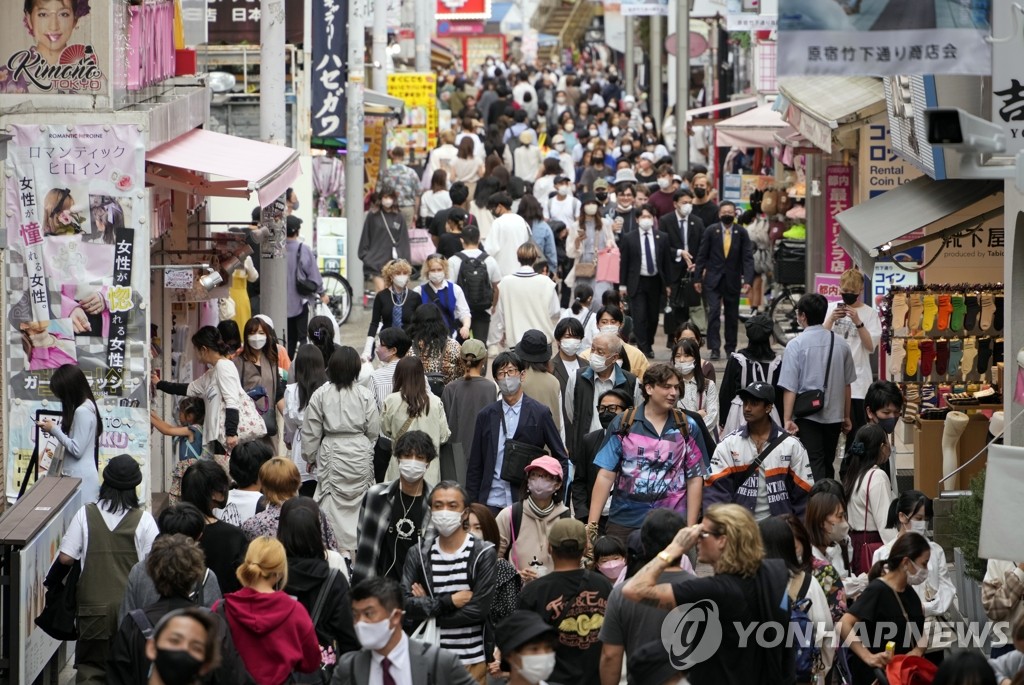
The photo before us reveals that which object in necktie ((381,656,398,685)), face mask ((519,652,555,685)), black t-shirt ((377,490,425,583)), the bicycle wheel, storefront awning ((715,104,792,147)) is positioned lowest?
the bicycle wheel

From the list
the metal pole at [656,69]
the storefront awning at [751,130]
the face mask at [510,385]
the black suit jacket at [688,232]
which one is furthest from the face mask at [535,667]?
the metal pole at [656,69]

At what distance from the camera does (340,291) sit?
2222cm

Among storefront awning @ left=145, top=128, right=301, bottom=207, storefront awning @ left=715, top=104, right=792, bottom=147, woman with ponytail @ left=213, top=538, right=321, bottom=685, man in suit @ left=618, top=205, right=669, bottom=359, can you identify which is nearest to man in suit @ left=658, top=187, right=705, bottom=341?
man in suit @ left=618, top=205, right=669, bottom=359

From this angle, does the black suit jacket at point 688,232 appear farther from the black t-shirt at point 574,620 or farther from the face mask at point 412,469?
the black t-shirt at point 574,620

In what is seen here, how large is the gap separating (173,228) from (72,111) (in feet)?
11.8

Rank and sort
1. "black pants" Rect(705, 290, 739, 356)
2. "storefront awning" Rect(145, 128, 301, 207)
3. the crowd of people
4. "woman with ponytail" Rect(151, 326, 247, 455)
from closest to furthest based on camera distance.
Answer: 1. the crowd of people
2. "woman with ponytail" Rect(151, 326, 247, 455)
3. "storefront awning" Rect(145, 128, 301, 207)
4. "black pants" Rect(705, 290, 739, 356)

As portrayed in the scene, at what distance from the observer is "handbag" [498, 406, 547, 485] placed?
10305mm

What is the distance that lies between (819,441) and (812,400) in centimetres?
43

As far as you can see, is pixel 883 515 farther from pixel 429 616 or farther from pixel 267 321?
pixel 267 321

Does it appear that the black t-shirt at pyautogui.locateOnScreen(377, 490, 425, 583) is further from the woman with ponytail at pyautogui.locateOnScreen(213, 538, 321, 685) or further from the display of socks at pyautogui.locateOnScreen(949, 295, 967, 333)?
the display of socks at pyautogui.locateOnScreen(949, 295, 967, 333)

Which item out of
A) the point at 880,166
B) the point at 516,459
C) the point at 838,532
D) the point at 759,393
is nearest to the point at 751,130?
the point at 880,166

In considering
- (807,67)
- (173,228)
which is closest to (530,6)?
(173,228)

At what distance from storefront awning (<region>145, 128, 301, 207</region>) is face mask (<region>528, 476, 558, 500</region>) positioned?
4.15m
